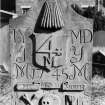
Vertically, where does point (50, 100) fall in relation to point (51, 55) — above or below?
below

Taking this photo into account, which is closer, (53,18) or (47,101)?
(53,18)

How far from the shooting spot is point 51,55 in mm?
2705

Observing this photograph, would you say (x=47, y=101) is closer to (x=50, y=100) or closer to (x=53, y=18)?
(x=50, y=100)

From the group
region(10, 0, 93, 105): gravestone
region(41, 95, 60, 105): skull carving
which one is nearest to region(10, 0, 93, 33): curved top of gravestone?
region(10, 0, 93, 105): gravestone

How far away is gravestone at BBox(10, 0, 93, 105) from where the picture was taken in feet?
8.73

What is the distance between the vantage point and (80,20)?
2689 mm

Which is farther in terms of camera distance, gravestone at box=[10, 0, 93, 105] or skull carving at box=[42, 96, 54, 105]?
skull carving at box=[42, 96, 54, 105]

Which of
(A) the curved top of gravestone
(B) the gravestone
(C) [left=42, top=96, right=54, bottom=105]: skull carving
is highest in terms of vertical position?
(A) the curved top of gravestone

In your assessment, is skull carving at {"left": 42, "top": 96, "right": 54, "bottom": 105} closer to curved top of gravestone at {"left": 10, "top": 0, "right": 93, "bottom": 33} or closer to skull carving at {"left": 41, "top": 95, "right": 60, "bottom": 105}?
skull carving at {"left": 41, "top": 95, "right": 60, "bottom": 105}

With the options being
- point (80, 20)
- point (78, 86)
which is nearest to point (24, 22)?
point (80, 20)

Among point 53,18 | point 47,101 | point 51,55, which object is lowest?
point 47,101

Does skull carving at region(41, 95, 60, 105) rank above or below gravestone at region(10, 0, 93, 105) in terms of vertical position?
below

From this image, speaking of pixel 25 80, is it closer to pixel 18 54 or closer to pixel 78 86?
pixel 18 54

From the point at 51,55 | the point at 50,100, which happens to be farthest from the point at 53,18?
the point at 50,100
